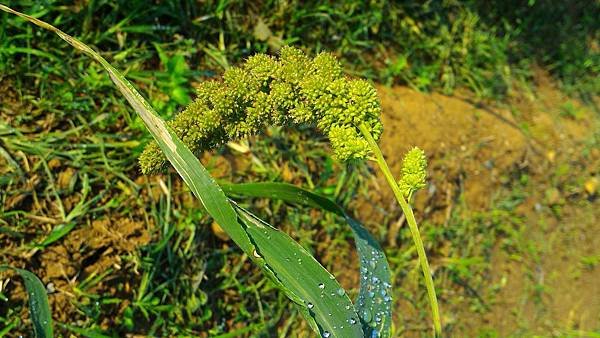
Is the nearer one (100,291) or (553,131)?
(100,291)

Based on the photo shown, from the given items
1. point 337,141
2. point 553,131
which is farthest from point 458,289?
point 337,141

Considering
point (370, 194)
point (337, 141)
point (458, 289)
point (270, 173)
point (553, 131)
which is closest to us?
point (337, 141)

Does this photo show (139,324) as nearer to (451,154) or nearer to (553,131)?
(451,154)

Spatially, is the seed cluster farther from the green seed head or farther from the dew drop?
the dew drop

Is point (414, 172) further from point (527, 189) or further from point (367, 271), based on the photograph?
point (527, 189)

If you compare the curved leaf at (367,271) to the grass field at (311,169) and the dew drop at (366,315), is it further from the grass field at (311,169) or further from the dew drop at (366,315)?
the grass field at (311,169)

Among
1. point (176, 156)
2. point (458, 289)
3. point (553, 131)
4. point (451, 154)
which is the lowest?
point (176, 156)
